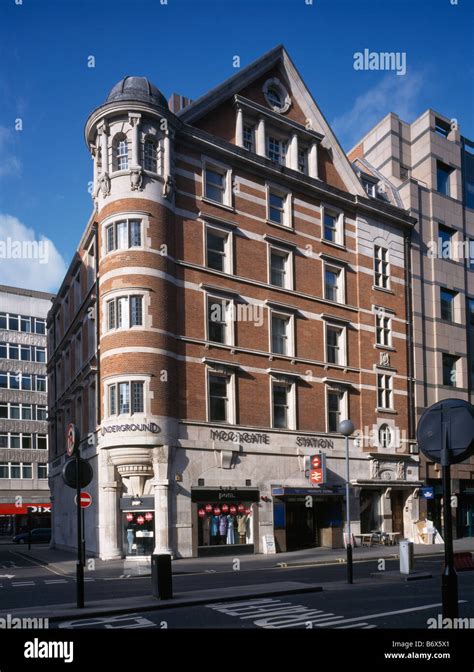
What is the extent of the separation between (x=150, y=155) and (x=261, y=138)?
23.9ft

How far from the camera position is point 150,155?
30578 millimetres

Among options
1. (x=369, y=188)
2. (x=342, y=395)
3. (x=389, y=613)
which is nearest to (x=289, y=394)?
(x=342, y=395)

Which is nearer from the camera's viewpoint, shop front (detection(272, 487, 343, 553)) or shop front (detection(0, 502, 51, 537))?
shop front (detection(272, 487, 343, 553))

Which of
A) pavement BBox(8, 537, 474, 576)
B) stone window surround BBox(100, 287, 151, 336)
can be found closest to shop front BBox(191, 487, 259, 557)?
pavement BBox(8, 537, 474, 576)

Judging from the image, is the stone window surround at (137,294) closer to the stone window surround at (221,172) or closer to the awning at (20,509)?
the stone window surround at (221,172)

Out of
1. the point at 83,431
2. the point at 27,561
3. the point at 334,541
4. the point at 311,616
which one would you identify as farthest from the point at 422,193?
the point at 311,616

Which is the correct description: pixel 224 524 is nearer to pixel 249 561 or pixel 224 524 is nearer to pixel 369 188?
pixel 249 561

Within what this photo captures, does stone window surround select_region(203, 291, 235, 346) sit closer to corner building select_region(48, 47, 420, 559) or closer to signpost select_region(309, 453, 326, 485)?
corner building select_region(48, 47, 420, 559)

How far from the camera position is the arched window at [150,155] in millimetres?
30422

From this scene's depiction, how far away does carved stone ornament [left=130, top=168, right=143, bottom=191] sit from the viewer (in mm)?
29766

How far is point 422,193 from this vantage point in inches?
1710

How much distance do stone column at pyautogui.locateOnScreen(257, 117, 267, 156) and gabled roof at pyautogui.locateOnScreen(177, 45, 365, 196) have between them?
1.93 m

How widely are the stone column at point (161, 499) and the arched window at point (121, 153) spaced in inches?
486

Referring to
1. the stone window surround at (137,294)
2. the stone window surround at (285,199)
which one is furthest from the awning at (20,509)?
the stone window surround at (285,199)
